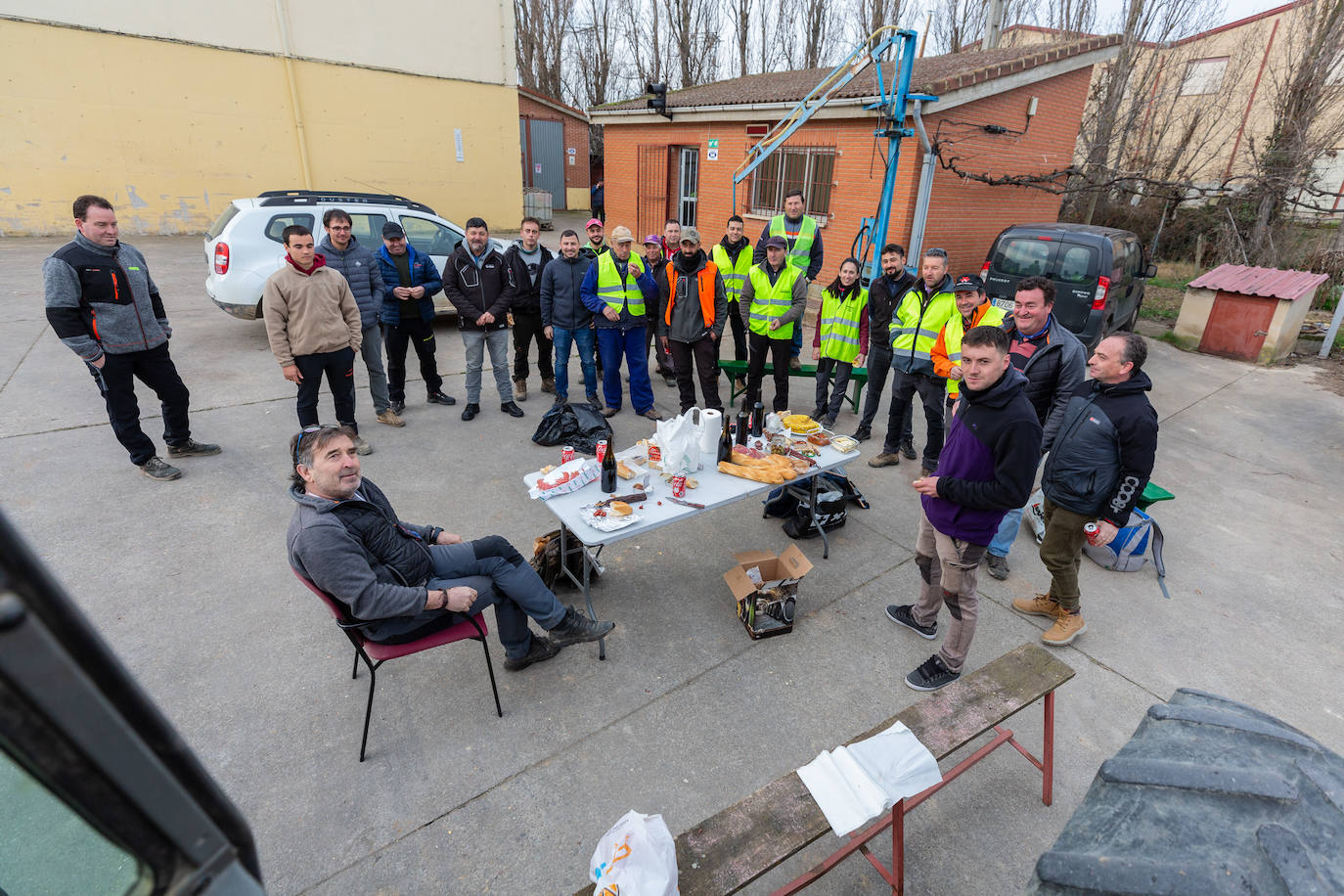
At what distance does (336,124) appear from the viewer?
51.1 feet

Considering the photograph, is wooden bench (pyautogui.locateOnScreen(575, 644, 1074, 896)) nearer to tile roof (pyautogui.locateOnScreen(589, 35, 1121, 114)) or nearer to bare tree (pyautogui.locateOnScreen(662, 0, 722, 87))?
tile roof (pyautogui.locateOnScreen(589, 35, 1121, 114))

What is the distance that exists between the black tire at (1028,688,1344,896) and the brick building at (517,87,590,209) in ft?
75.4

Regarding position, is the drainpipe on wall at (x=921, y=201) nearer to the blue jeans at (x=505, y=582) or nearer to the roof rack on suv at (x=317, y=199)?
the roof rack on suv at (x=317, y=199)

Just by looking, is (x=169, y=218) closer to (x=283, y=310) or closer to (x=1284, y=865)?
(x=283, y=310)

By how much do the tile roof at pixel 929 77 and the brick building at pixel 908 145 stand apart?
29 millimetres

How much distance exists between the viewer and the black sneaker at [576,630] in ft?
11.6

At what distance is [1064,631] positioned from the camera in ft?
12.6

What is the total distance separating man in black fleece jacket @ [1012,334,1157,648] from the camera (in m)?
3.33

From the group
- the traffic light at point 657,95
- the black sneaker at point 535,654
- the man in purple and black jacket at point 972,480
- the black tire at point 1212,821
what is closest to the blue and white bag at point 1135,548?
the man in purple and black jacket at point 972,480

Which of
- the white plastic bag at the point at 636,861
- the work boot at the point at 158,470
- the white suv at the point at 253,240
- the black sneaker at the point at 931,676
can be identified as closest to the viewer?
the white plastic bag at the point at 636,861

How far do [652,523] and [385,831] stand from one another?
1.82 meters

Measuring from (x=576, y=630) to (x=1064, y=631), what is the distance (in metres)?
2.90

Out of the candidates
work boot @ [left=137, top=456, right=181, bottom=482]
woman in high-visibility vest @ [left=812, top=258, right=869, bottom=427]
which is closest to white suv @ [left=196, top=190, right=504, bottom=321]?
work boot @ [left=137, top=456, right=181, bottom=482]

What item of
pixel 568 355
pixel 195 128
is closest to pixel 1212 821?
pixel 568 355
